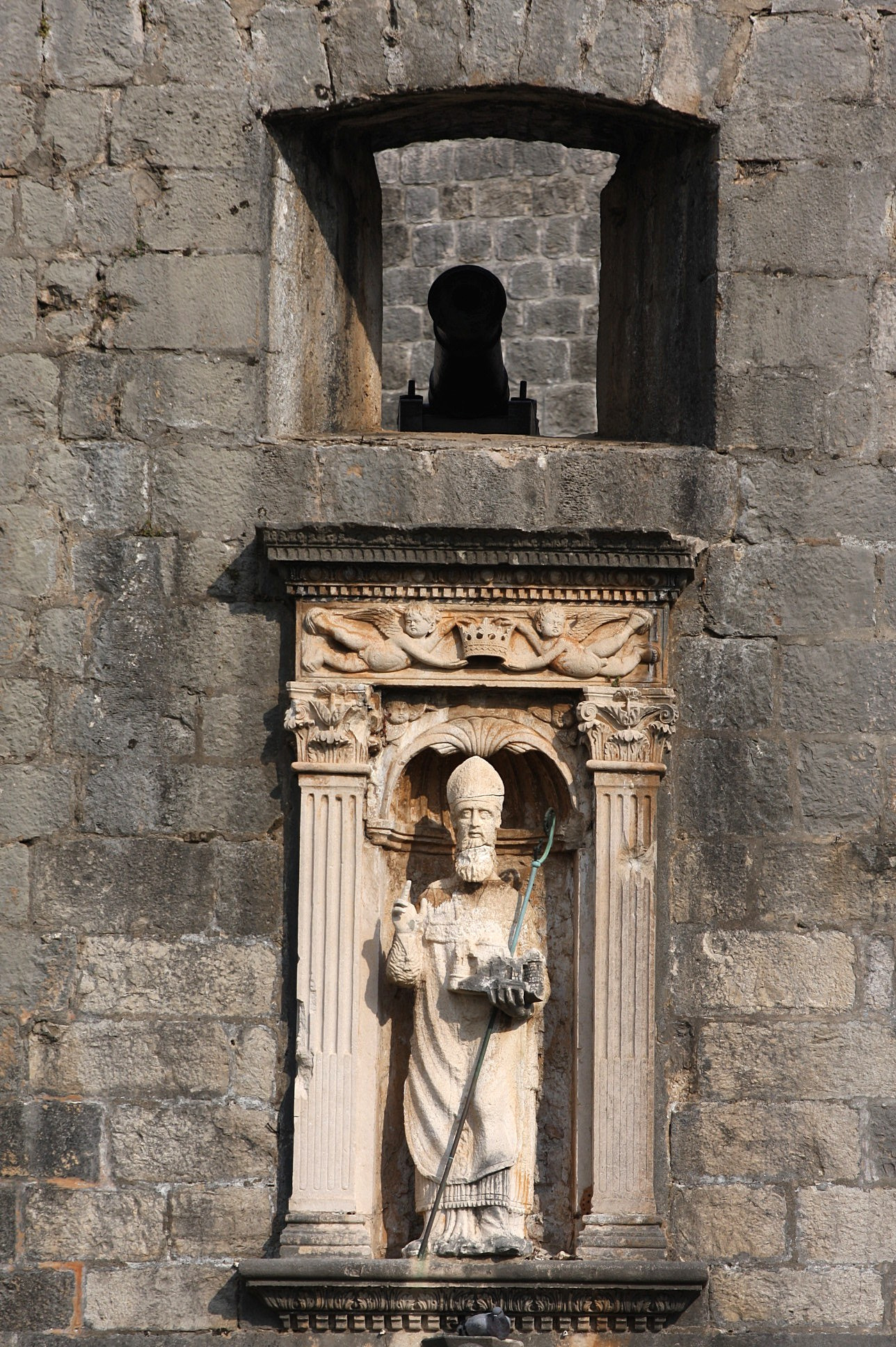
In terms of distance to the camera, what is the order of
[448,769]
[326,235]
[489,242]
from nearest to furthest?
1. [448,769]
2. [326,235]
3. [489,242]

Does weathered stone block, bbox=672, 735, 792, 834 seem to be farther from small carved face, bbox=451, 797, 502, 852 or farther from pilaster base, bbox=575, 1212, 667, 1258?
pilaster base, bbox=575, 1212, 667, 1258

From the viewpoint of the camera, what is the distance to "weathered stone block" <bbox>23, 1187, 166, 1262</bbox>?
7.18 metres

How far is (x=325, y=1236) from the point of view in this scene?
709cm

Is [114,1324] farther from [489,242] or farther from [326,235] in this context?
[489,242]

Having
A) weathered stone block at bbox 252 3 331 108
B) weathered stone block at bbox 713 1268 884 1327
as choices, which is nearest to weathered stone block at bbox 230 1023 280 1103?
weathered stone block at bbox 713 1268 884 1327

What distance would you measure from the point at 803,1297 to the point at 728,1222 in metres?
0.33

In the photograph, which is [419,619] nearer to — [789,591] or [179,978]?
[789,591]

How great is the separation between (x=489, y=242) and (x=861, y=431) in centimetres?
543

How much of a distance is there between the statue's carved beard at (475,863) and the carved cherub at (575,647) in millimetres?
601

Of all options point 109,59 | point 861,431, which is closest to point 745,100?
point 861,431

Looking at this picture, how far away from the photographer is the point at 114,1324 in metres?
7.16

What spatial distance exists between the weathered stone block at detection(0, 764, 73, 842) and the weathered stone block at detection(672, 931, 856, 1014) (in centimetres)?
204

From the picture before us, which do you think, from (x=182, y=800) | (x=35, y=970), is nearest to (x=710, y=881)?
(x=182, y=800)

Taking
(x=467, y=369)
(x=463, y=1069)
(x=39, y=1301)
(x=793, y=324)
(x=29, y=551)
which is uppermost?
(x=467, y=369)
